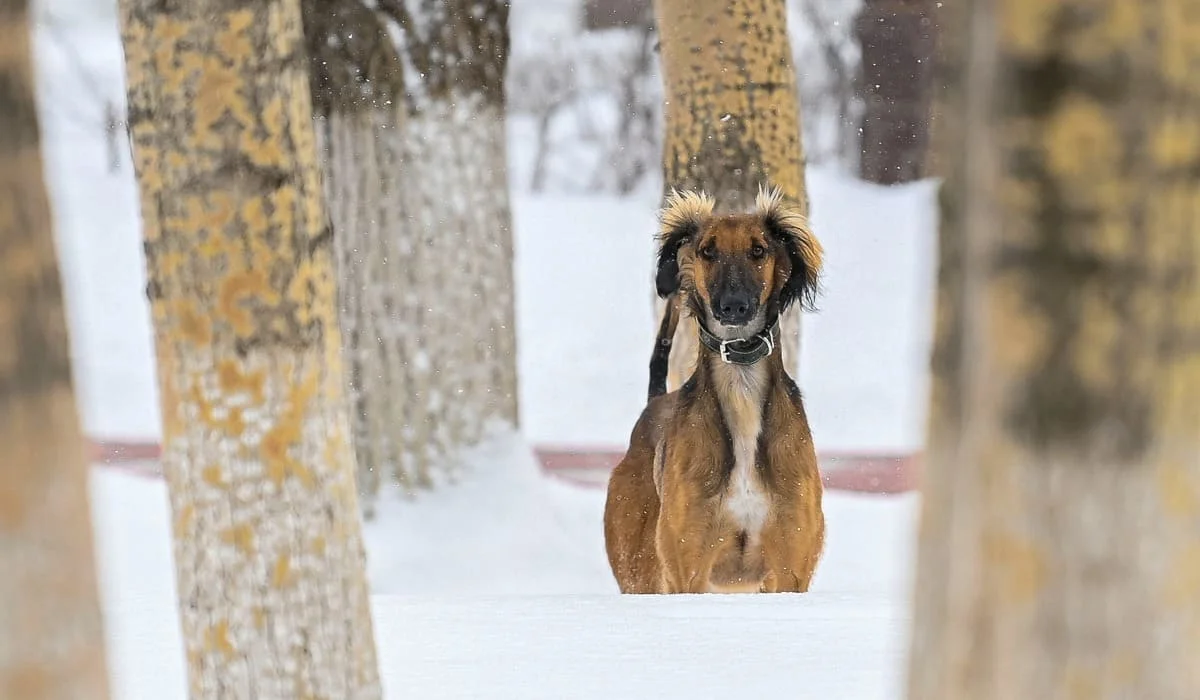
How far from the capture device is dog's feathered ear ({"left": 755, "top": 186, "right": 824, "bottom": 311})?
5.25 m

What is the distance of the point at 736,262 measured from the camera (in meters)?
5.07

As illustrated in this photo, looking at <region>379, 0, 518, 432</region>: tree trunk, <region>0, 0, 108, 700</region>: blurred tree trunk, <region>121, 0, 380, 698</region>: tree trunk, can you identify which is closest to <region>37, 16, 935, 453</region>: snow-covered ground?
<region>379, 0, 518, 432</region>: tree trunk

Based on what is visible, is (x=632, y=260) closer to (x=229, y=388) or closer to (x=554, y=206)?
(x=554, y=206)

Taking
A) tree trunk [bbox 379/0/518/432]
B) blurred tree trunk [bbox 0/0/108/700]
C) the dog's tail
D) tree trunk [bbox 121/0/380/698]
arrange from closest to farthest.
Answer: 1. blurred tree trunk [bbox 0/0/108/700]
2. tree trunk [bbox 121/0/380/698]
3. the dog's tail
4. tree trunk [bbox 379/0/518/432]

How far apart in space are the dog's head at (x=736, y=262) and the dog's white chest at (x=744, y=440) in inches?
9.0

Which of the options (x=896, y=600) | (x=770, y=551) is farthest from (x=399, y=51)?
(x=896, y=600)

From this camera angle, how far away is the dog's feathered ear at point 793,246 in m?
5.25

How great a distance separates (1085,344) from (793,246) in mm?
3883

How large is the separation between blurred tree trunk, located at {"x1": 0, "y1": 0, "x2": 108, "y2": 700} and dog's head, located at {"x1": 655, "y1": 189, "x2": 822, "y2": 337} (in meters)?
3.67

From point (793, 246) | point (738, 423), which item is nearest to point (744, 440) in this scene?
point (738, 423)

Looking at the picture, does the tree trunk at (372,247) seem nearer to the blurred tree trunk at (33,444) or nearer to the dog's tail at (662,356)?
the dog's tail at (662,356)

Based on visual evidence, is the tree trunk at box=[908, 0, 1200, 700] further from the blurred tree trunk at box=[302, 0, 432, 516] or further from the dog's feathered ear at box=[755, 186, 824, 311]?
the blurred tree trunk at box=[302, 0, 432, 516]

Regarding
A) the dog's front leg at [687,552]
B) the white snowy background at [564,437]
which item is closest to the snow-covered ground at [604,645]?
the white snowy background at [564,437]

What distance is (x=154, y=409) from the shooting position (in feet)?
46.6
